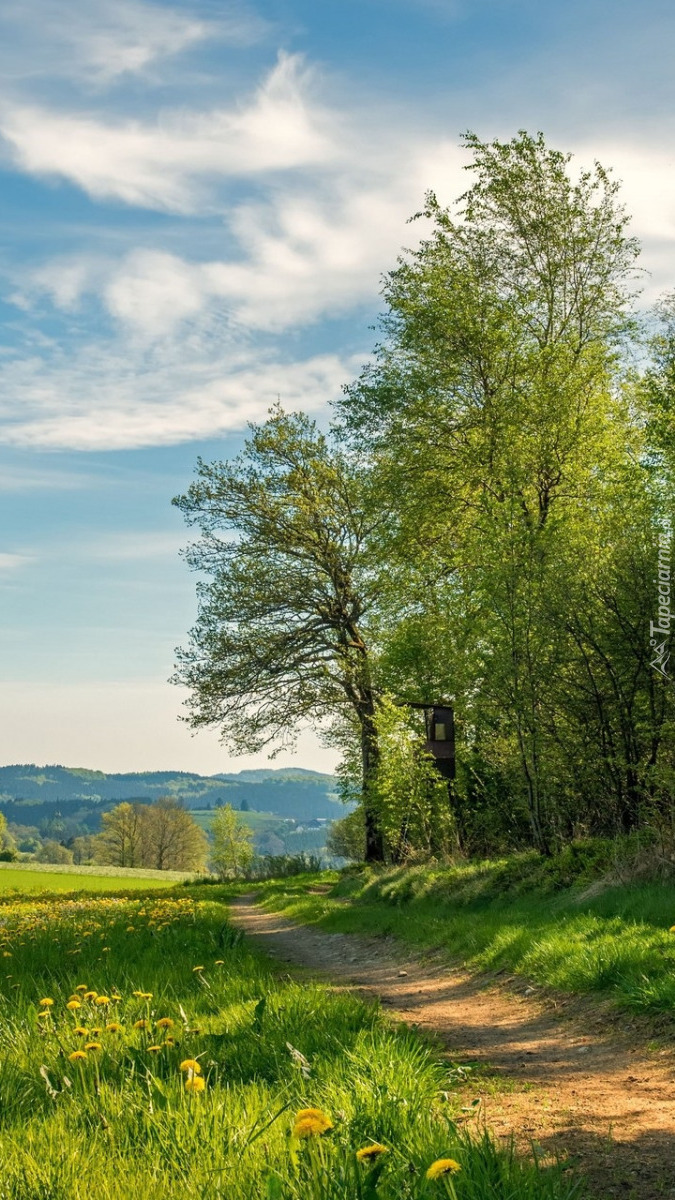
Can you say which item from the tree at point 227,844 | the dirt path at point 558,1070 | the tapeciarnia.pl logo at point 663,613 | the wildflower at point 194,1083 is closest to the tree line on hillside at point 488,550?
the tapeciarnia.pl logo at point 663,613

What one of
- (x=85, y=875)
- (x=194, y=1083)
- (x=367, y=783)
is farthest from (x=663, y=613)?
(x=85, y=875)

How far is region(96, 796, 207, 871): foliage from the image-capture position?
11788 cm

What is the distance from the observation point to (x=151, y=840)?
121 m

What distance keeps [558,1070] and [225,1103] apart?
10.6 feet

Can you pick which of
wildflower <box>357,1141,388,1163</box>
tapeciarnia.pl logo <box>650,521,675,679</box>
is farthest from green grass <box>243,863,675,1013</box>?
wildflower <box>357,1141,388,1163</box>

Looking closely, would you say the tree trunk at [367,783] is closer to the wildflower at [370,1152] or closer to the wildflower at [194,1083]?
the wildflower at [194,1083]

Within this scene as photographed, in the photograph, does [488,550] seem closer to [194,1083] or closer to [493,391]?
[493,391]

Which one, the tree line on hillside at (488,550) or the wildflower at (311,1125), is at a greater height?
the tree line on hillside at (488,550)

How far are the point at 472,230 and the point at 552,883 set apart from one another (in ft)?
54.2

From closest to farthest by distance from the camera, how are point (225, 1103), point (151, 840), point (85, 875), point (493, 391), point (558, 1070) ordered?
point (225, 1103) < point (558, 1070) < point (493, 391) < point (85, 875) < point (151, 840)

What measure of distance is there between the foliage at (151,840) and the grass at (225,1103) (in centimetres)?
11608

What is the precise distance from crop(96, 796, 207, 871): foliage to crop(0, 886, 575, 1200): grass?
116076mm

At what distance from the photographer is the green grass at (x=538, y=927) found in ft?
25.2

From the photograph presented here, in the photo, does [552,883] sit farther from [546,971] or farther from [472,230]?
[472,230]
